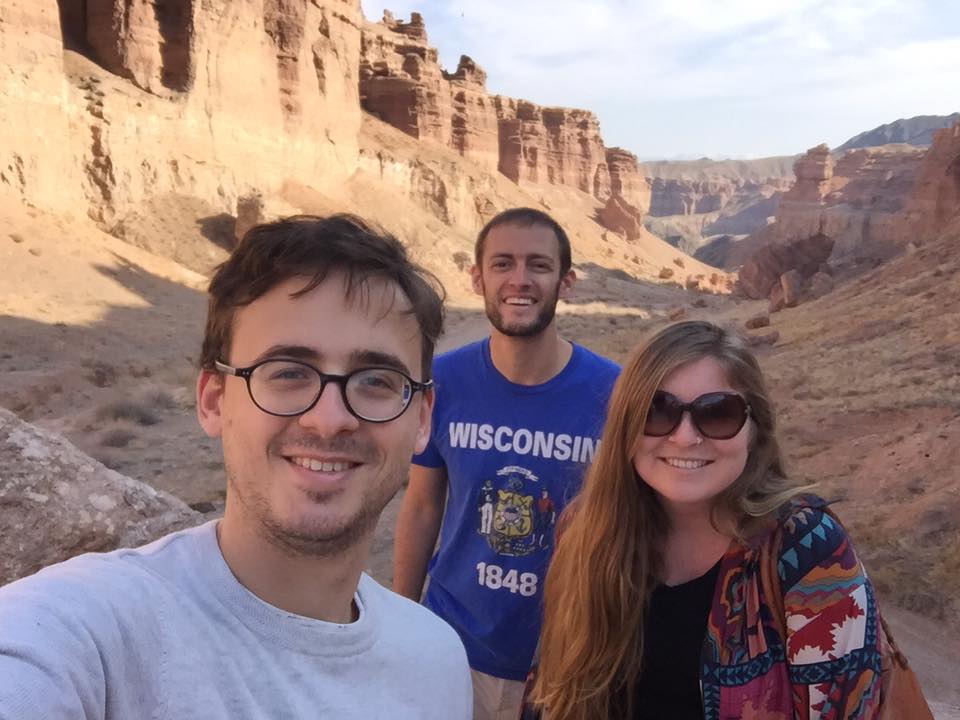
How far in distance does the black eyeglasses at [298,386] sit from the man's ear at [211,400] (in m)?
0.06

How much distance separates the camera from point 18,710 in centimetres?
98

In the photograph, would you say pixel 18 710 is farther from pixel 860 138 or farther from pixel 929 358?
pixel 860 138

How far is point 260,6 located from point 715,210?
110232 mm

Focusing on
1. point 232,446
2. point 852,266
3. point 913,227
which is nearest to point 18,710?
point 232,446

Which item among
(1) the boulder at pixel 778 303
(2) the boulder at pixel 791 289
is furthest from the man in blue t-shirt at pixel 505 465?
(2) the boulder at pixel 791 289

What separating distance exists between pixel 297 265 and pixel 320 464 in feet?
1.34

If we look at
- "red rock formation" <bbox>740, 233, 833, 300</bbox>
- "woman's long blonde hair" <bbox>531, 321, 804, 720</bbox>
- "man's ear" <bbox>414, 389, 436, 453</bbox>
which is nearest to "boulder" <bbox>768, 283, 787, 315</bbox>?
"red rock formation" <bbox>740, 233, 833, 300</bbox>

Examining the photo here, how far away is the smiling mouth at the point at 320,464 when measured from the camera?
1364 mm

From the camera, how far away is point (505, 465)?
8.55ft

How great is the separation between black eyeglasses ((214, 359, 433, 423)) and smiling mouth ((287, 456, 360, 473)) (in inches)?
3.6

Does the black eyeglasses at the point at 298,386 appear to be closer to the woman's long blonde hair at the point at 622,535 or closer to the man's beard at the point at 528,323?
the woman's long blonde hair at the point at 622,535

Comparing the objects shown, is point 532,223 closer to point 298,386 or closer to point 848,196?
point 298,386

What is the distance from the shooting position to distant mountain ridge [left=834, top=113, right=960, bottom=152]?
12178 centimetres

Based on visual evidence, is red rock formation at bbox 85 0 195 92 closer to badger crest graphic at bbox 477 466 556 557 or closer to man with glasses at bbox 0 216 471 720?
badger crest graphic at bbox 477 466 556 557
